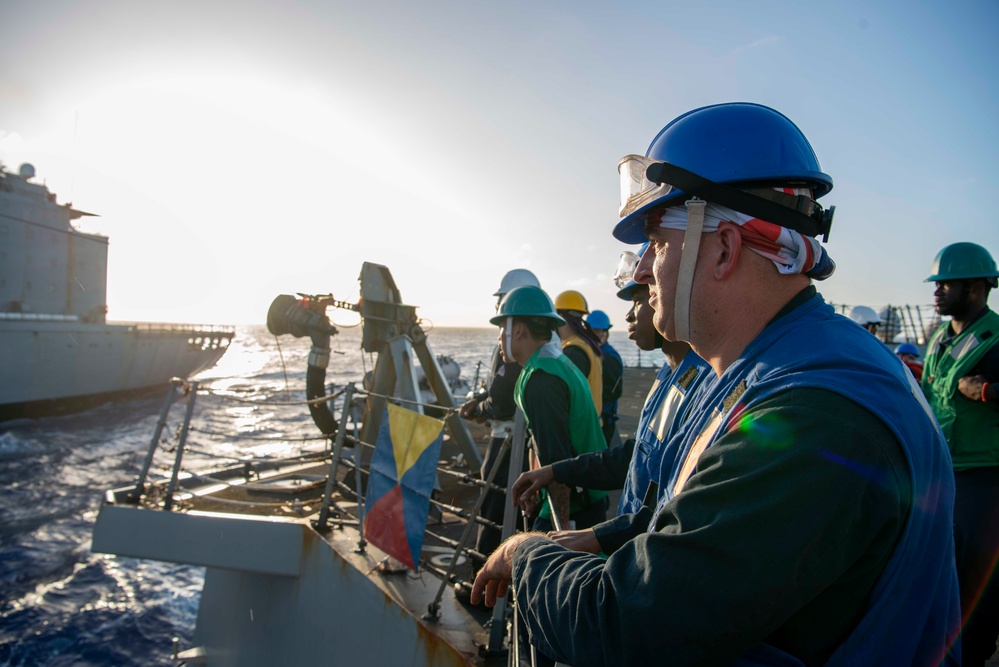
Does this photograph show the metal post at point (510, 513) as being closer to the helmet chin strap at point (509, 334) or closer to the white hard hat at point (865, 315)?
the helmet chin strap at point (509, 334)

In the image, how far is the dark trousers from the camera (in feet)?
9.59

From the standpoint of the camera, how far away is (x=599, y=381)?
5.12 meters

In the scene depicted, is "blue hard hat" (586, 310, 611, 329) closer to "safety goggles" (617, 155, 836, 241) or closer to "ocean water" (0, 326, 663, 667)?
"ocean water" (0, 326, 663, 667)

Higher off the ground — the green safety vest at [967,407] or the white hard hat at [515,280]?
the white hard hat at [515,280]

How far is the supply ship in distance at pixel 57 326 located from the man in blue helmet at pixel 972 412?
3500 cm

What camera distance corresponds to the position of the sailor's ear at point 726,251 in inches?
49.6

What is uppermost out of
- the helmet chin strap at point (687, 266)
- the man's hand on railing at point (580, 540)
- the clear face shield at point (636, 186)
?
the clear face shield at point (636, 186)

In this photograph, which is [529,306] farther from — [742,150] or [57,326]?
[57,326]

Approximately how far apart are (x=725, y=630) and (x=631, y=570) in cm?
18


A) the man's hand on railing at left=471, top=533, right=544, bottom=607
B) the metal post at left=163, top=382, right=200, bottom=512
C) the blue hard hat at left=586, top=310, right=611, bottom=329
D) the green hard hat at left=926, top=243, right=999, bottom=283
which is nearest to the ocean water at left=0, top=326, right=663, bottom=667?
the metal post at left=163, top=382, right=200, bottom=512

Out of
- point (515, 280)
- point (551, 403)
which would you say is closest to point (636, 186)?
point (551, 403)

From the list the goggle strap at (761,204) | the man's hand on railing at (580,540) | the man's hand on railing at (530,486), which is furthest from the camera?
the man's hand on railing at (530,486)

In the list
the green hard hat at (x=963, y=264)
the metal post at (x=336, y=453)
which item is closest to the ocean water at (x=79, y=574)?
the metal post at (x=336, y=453)

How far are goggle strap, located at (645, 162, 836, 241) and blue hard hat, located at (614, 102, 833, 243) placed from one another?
40 millimetres
